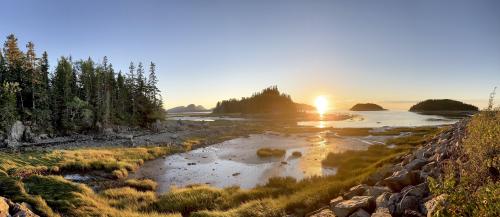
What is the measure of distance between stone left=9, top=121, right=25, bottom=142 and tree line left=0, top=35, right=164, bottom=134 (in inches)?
→ 37.1

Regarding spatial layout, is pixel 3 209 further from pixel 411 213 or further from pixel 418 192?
pixel 418 192

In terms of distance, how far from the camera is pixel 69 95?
74.0m

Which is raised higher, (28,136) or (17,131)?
(17,131)

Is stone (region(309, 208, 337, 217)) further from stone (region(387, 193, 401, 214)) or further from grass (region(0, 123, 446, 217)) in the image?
stone (region(387, 193, 401, 214))

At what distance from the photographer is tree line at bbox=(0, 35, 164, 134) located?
6212cm

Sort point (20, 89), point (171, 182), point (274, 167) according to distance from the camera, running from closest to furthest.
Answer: point (171, 182)
point (274, 167)
point (20, 89)

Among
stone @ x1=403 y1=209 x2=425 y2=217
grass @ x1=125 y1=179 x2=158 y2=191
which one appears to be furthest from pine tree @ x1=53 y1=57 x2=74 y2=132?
stone @ x1=403 y1=209 x2=425 y2=217

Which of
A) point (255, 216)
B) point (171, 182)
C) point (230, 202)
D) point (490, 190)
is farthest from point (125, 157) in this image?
point (490, 190)

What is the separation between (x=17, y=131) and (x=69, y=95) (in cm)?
2024

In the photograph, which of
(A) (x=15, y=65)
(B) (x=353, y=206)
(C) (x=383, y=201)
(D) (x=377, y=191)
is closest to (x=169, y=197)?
(B) (x=353, y=206)

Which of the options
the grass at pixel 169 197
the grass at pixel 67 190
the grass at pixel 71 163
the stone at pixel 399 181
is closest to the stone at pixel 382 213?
the stone at pixel 399 181

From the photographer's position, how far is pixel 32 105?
2621 inches

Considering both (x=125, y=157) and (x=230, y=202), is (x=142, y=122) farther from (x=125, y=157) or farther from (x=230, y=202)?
(x=230, y=202)

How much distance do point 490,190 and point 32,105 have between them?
8243 centimetres
